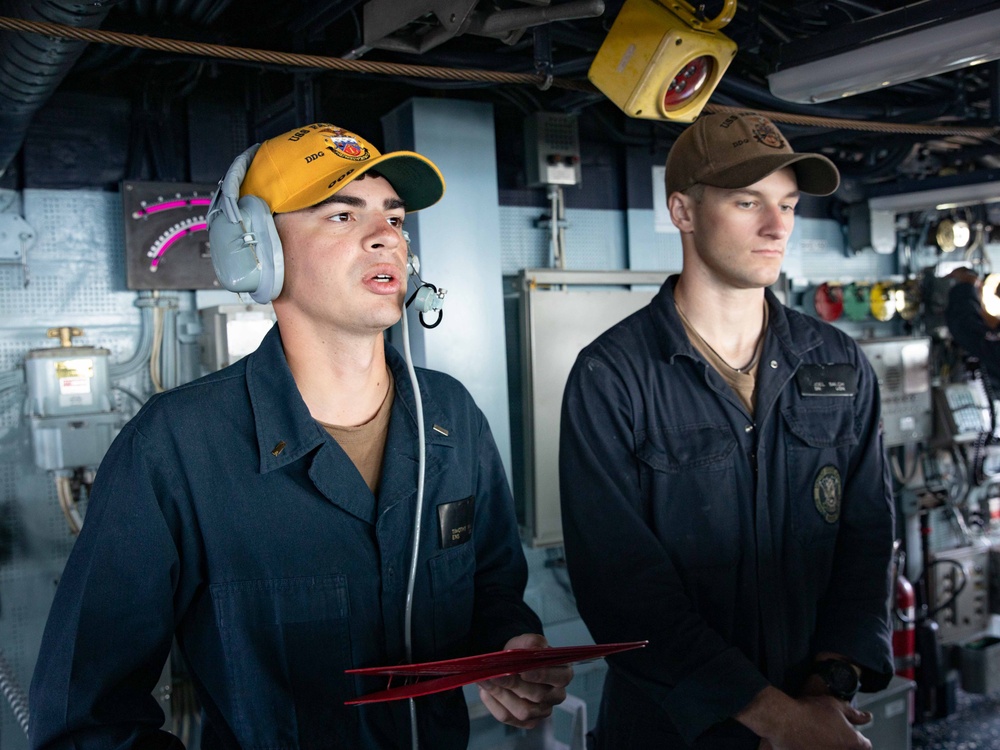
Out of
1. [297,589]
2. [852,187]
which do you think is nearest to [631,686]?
[297,589]

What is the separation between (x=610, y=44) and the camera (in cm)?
252

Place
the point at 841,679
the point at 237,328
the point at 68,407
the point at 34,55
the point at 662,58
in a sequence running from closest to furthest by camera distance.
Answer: the point at 841,679
the point at 34,55
the point at 662,58
the point at 68,407
the point at 237,328

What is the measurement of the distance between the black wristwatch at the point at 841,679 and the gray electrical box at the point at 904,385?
3365 millimetres

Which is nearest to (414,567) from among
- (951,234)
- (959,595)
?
(959,595)

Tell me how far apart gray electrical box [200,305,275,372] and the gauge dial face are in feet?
0.73

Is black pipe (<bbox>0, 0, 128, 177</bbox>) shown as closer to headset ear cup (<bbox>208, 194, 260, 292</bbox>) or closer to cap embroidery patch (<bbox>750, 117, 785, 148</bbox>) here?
headset ear cup (<bbox>208, 194, 260, 292</bbox>)

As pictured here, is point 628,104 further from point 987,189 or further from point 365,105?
point 987,189

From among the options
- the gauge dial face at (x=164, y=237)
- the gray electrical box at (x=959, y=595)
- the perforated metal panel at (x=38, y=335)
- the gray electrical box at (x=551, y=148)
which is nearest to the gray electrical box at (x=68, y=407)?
the perforated metal panel at (x=38, y=335)

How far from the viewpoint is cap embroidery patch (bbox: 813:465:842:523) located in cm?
201

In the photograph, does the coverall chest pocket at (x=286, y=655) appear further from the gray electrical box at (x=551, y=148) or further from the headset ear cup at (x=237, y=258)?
the gray electrical box at (x=551, y=148)

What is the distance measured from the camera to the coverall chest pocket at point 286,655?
144 cm

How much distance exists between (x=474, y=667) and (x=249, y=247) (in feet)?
2.90

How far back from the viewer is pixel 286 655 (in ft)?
4.82

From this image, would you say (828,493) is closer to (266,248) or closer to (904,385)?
(266,248)
